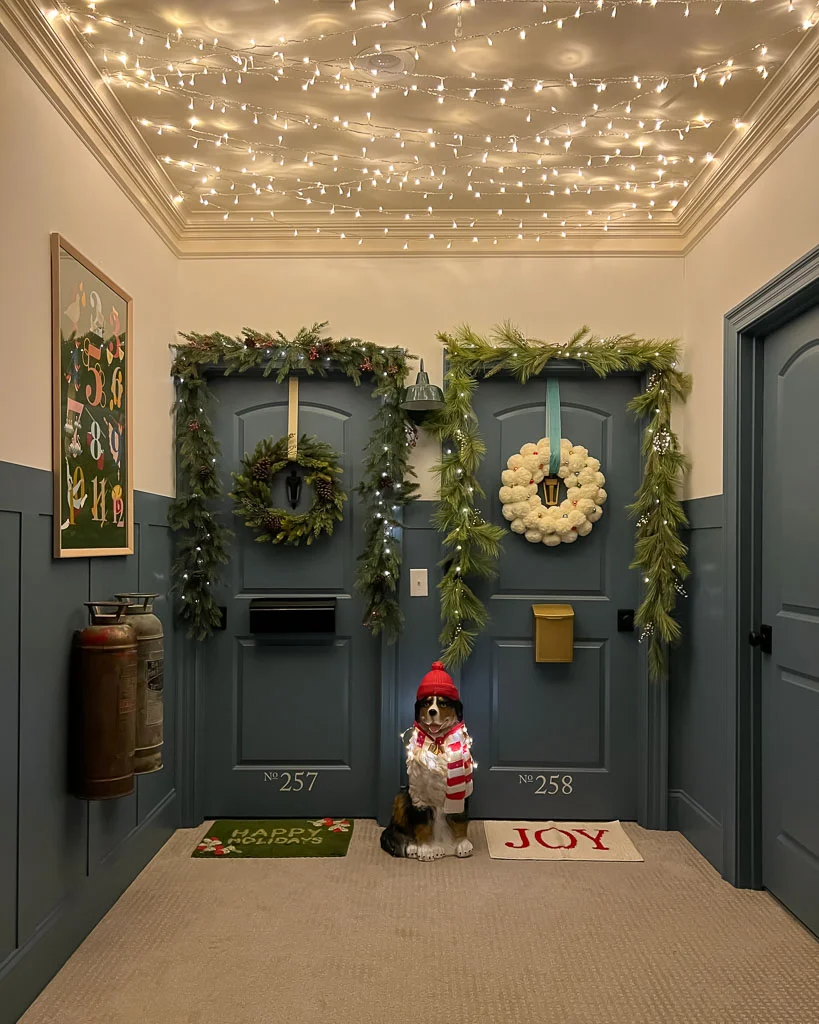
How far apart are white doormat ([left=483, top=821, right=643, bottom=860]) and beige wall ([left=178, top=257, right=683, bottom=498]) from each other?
2.18m

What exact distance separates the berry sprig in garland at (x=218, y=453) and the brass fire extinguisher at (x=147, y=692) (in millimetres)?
900

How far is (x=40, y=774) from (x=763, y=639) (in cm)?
255

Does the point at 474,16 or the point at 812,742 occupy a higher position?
the point at 474,16

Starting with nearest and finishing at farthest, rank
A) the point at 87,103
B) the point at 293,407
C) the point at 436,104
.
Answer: the point at 87,103
the point at 436,104
the point at 293,407

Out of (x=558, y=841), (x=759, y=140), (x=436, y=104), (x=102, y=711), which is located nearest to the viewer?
(x=102, y=711)

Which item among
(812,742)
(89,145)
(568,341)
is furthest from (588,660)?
(89,145)

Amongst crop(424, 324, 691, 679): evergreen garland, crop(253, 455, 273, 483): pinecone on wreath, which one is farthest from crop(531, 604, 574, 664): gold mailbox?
crop(253, 455, 273, 483): pinecone on wreath

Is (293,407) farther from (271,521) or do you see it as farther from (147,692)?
(147,692)

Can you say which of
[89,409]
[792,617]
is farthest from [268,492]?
[792,617]

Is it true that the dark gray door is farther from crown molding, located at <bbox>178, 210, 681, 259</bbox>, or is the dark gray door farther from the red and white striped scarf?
crown molding, located at <bbox>178, 210, 681, 259</bbox>

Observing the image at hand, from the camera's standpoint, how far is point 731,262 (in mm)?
3309

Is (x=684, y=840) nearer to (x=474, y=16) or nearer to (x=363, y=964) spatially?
(x=363, y=964)

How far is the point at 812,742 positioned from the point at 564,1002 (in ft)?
3.84

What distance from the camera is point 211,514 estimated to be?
3.79 metres
